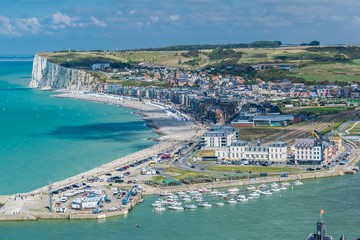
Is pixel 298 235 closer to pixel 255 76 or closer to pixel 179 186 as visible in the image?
pixel 179 186

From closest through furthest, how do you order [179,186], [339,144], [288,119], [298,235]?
[298,235] < [179,186] < [339,144] < [288,119]

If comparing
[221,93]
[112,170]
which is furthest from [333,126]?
[221,93]

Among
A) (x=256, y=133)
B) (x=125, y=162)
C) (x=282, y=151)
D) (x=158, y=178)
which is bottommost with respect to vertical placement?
(x=158, y=178)

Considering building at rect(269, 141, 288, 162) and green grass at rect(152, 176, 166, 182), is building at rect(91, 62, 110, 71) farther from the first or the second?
green grass at rect(152, 176, 166, 182)

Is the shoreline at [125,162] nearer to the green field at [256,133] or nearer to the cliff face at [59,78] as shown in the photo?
the green field at [256,133]

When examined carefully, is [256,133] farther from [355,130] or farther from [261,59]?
[261,59]

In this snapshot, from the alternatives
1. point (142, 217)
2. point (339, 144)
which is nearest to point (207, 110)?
point (339, 144)
